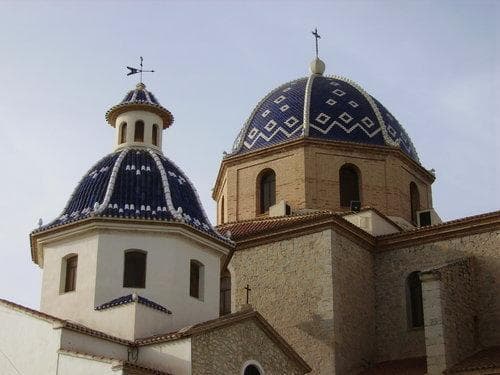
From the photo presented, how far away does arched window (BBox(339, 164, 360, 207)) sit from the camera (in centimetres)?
2491

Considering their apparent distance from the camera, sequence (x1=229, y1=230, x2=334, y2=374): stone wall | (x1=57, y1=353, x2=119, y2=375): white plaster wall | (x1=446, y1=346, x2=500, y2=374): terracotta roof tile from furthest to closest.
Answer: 1. (x1=229, y1=230, x2=334, y2=374): stone wall
2. (x1=446, y1=346, x2=500, y2=374): terracotta roof tile
3. (x1=57, y1=353, x2=119, y2=375): white plaster wall

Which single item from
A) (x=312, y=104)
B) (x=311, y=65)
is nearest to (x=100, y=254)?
(x=312, y=104)

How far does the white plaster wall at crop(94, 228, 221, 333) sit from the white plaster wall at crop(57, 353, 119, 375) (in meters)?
2.12

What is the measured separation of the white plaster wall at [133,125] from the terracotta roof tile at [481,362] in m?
8.18

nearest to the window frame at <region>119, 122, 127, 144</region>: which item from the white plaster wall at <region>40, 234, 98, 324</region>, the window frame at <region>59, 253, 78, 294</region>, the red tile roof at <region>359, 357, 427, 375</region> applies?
the white plaster wall at <region>40, 234, 98, 324</region>

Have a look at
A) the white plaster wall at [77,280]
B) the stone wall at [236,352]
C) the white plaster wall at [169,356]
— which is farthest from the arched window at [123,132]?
the white plaster wall at [169,356]

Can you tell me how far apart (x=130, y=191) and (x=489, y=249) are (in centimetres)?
881

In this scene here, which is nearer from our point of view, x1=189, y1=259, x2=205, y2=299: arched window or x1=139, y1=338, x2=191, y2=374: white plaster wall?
x1=139, y1=338, x2=191, y2=374: white plaster wall

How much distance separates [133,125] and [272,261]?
499 centimetres

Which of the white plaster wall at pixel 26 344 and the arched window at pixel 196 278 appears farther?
the arched window at pixel 196 278

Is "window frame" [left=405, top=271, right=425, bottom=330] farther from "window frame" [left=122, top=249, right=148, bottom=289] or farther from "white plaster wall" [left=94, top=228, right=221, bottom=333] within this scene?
"window frame" [left=122, top=249, right=148, bottom=289]

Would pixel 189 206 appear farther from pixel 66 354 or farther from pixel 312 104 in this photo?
pixel 312 104

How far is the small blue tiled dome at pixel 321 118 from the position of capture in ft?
84.5

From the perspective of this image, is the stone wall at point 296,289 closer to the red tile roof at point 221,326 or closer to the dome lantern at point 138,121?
the red tile roof at point 221,326
